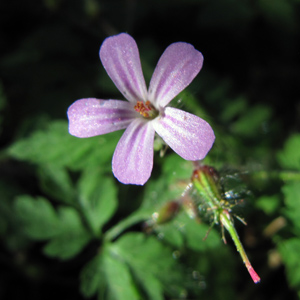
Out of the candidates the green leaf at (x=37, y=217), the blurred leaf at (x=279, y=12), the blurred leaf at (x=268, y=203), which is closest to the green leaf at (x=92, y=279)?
the green leaf at (x=37, y=217)

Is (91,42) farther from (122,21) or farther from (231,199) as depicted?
(231,199)

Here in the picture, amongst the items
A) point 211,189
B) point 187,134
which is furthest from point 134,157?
point 211,189

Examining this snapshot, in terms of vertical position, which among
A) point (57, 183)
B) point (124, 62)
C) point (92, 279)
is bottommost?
point (92, 279)

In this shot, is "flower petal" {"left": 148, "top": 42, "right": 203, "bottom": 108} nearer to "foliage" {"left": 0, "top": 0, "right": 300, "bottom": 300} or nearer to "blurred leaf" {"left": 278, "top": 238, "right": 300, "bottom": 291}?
"foliage" {"left": 0, "top": 0, "right": 300, "bottom": 300}

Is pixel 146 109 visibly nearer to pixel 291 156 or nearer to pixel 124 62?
pixel 124 62

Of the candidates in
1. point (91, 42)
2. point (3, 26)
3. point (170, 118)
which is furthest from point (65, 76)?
point (170, 118)
